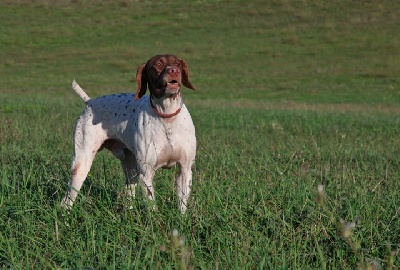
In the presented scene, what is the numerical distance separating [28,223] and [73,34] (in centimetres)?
3898

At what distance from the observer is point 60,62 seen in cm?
3950

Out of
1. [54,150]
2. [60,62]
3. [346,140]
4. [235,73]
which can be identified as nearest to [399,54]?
[235,73]

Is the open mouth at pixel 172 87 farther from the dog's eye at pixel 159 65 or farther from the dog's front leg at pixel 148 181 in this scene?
the dog's front leg at pixel 148 181

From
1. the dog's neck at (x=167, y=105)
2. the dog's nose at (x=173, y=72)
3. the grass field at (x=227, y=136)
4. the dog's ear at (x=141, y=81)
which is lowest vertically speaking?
the grass field at (x=227, y=136)

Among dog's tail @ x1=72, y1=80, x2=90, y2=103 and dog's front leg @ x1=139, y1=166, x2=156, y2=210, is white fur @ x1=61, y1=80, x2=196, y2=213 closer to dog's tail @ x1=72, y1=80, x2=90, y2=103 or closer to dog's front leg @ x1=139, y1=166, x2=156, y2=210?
dog's front leg @ x1=139, y1=166, x2=156, y2=210

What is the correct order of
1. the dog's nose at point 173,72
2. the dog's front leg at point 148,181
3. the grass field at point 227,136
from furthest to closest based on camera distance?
1. the dog's nose at point 173,72
2. the dog's front leg at point 148,181
3. the grass field at point 227,136

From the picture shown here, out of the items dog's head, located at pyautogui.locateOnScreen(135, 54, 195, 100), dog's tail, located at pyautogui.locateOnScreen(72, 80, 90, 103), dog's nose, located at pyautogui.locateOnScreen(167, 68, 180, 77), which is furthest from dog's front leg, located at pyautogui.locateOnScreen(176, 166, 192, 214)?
dog's tail, located at pyautogui.locateOnScreen(72, 80, 90, 103)

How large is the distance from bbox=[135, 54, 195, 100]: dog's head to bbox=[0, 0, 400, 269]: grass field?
0.74 meters

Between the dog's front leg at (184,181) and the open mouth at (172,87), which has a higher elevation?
the open mouth at (172,87)

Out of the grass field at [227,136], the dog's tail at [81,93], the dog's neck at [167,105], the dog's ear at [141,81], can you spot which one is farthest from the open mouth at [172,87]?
the dog's tail at [81,93]

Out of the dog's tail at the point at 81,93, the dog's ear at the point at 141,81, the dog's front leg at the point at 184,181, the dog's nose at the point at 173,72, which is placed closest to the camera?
the dog's nose at the point at 173,72

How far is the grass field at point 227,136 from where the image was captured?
16.0ft

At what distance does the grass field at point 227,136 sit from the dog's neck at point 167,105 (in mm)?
596

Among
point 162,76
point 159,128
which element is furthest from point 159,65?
point 159,128
